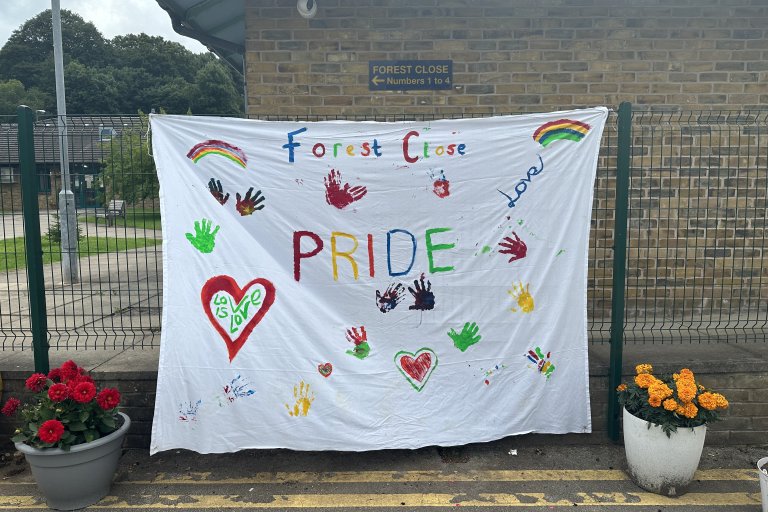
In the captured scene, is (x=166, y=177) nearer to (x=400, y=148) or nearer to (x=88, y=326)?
(x=400, y=148)

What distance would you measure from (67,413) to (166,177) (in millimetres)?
1523

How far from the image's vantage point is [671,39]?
5.08m

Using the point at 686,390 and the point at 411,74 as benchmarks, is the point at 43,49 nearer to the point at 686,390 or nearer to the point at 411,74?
the point at 411,74

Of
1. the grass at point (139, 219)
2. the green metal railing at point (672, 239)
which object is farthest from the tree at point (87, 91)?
the grass at point (139, 219)

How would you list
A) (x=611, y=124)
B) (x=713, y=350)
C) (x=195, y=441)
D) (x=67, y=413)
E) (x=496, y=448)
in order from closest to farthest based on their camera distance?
(x=67, y=413) → (x=195, y=441) → (x=496, y=448) → (x=713, y=350) → (x=611, y=124)

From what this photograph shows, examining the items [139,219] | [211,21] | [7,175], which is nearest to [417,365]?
[139,219]

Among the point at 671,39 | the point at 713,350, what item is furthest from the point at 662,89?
the point at 713,350

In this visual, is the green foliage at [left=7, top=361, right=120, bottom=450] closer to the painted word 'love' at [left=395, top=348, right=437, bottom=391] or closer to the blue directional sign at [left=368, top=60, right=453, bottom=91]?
the painted word 'love' at [left=395, top=348, right=437, bottom=391]

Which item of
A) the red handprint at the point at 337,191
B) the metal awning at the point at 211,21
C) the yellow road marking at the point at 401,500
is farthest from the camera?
the metal awning at the point at 211,21

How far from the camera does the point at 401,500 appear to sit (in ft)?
10.7

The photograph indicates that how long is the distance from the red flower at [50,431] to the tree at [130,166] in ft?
4.98

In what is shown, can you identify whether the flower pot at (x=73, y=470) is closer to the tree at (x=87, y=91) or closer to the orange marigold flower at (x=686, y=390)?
the orange marigold flower at (x=686, y=390)

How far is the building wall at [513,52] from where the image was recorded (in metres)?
4.99

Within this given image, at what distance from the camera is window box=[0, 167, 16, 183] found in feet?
12.4
